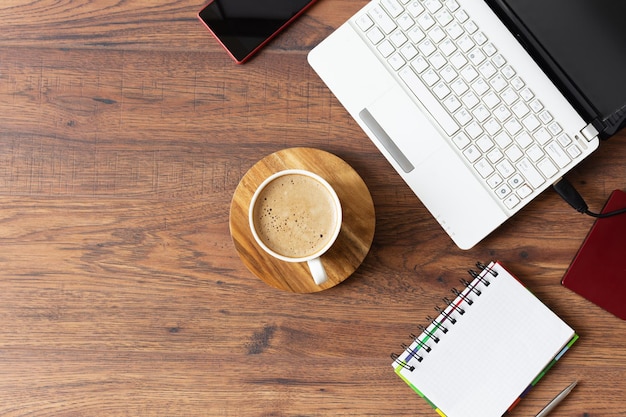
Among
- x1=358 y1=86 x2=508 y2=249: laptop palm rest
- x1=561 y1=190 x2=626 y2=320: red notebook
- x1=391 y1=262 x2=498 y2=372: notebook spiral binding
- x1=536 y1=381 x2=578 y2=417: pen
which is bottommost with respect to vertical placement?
x1=536 y1=381 x2=578 y2=417: pen

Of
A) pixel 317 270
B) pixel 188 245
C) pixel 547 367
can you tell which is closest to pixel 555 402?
pixel 547 367

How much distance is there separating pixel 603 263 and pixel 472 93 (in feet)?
1.05

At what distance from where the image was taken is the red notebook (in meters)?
0.88

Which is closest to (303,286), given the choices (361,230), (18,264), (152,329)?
(361,230)

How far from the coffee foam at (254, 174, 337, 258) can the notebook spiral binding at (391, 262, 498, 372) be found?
208mm

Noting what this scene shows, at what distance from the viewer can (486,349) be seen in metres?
0.87

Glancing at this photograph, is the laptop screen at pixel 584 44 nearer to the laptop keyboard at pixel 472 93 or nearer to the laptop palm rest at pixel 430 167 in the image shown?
the laptop keyboard at pixel 472 93

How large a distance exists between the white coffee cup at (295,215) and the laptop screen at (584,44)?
0.36 metres

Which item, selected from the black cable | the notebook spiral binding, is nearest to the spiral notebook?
the notebook spiral binding

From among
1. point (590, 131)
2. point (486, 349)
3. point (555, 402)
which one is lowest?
point (555, 402)

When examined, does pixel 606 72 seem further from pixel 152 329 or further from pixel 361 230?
pixel 152 329

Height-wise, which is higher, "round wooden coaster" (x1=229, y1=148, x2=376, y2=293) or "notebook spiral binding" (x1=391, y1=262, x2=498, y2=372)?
"round wooden coaster" (x1=229, y1=148, x2=376, y2=293)

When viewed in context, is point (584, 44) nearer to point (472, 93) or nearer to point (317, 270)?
point (472, 93)

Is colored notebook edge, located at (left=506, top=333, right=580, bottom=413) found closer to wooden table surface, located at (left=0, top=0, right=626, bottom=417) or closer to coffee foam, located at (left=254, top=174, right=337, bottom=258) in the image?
wooden table surface, located at (left=0, top=0, right=626, bottom=417)
